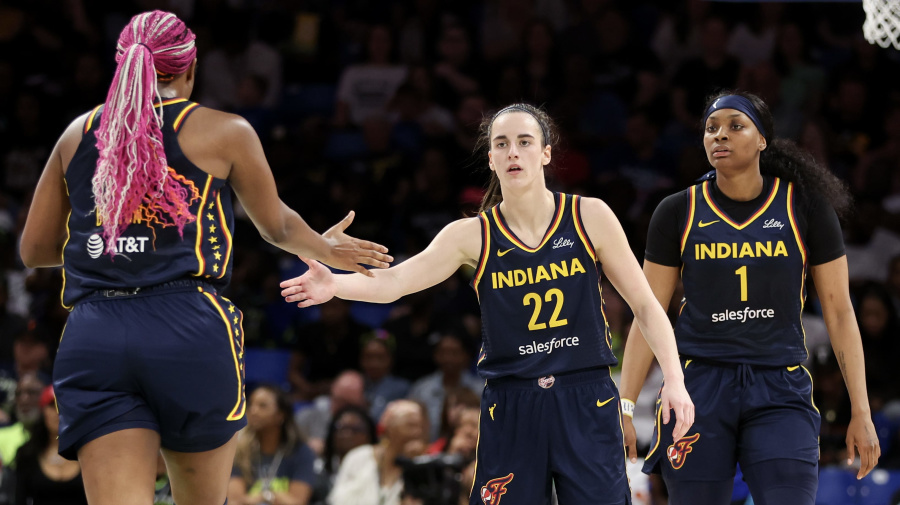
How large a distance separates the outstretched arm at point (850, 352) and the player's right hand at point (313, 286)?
215 centimetres

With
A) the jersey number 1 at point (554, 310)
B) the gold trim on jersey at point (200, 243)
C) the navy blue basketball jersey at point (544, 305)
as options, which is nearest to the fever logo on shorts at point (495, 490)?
the navy blue basketball jersey at point (544, 305)

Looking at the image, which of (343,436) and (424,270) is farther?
(343,436)

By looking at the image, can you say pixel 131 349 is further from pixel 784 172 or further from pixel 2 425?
pixel 2 425

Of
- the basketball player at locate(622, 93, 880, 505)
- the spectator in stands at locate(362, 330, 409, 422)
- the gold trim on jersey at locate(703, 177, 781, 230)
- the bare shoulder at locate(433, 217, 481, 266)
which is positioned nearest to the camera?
the bare shoulder at locate(433, 217, 481, 266)

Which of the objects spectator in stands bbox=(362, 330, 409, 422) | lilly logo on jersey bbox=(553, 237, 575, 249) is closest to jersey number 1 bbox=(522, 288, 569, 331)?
lilly logo on jersey bbox=(553, 237, 575, 249)

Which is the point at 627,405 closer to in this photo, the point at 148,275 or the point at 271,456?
the point at 148,275

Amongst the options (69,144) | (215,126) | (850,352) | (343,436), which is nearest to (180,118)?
(215,126)

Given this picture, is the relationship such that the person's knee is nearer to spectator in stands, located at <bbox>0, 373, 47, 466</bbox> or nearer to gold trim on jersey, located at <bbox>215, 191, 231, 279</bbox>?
gold trim on jersey, located at <bbox>215, 191, 231, 279</bbox>

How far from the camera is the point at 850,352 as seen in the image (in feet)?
16.3

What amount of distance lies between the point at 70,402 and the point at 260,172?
97 centimetres

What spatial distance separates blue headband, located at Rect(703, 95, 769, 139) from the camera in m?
5.03

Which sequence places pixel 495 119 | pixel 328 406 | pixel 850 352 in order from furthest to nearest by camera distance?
pixel 328 406
pixel 850 352
pixel 495 119

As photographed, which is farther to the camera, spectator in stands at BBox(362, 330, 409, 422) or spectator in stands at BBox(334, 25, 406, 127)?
spectator in stands at BBox(334, 25, 406, 127)

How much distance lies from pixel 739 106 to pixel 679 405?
1.47 metres
